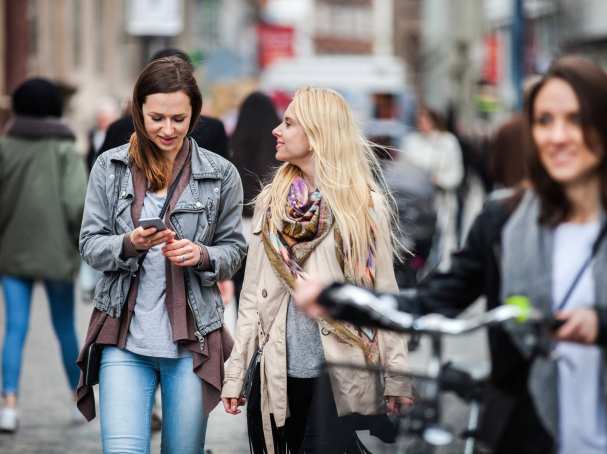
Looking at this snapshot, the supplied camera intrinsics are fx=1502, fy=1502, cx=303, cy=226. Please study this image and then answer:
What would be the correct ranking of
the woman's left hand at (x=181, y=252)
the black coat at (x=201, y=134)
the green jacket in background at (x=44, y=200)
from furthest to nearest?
the green jacket in background at (x=44, y=200) → the black coat at (x=201, y=134) → the woman's left hand at (x=181, y=252)

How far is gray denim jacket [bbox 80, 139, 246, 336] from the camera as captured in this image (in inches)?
198

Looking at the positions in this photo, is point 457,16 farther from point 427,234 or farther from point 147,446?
point 147,446

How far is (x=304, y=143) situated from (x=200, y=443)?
1.11 metres

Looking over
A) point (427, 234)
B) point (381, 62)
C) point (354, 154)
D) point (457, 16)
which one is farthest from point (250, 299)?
point (457, 16)

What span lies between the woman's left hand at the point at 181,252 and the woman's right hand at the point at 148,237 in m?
0.09

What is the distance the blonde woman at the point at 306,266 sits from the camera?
5.16 meters

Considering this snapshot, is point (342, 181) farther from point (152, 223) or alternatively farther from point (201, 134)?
point (201, 134)

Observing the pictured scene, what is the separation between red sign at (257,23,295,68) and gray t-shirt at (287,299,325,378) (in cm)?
4765

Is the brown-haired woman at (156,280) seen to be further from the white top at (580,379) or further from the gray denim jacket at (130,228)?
the white top at (580,379)

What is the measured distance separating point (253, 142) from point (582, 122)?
17.0ft

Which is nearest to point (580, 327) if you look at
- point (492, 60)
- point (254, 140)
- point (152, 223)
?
point (152, 223)

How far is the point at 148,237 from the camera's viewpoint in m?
4.74

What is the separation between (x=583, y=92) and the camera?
333 centimetres

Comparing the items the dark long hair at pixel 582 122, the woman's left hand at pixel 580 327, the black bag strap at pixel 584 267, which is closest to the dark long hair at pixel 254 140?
the dark long hair at pixel 582 122
